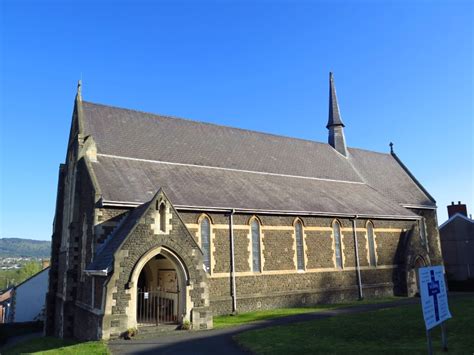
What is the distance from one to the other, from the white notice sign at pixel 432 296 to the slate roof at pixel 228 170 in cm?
1208

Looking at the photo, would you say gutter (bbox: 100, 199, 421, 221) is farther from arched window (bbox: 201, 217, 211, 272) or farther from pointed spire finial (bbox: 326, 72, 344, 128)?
pointed spire finial (bbox: 326, 72, 344, 128)

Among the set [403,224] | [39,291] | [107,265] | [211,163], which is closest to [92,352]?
[107,265]

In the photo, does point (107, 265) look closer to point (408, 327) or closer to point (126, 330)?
point (126, 330)

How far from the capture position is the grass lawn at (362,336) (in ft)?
35.1

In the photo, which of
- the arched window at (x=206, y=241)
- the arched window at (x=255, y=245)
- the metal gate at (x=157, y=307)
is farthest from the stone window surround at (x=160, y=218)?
the arched window at (x=255, y=245)

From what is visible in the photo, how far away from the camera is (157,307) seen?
17.3 metres

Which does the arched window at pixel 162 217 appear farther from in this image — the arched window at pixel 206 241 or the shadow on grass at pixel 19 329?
the shadow on grass at pixel 19 329

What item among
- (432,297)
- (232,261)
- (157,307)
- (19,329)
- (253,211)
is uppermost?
(253,211)

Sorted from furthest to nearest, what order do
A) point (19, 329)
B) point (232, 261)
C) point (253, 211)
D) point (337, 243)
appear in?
point (19, 329)
point (337, 243)
point (253, 211)
point (232, 261)

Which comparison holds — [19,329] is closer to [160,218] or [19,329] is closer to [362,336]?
[160,218]

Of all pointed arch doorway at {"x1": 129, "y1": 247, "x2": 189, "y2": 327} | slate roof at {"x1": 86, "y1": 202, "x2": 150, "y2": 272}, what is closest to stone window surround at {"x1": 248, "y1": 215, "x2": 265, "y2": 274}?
pointed arch doorway at {"x1": 129, "y1": 247, "x2": 189, "y2": 327}

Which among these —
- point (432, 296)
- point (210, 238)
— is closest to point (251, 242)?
point (210, 238)

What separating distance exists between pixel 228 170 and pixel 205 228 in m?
5.97

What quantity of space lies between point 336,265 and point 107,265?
14300 millimetres
